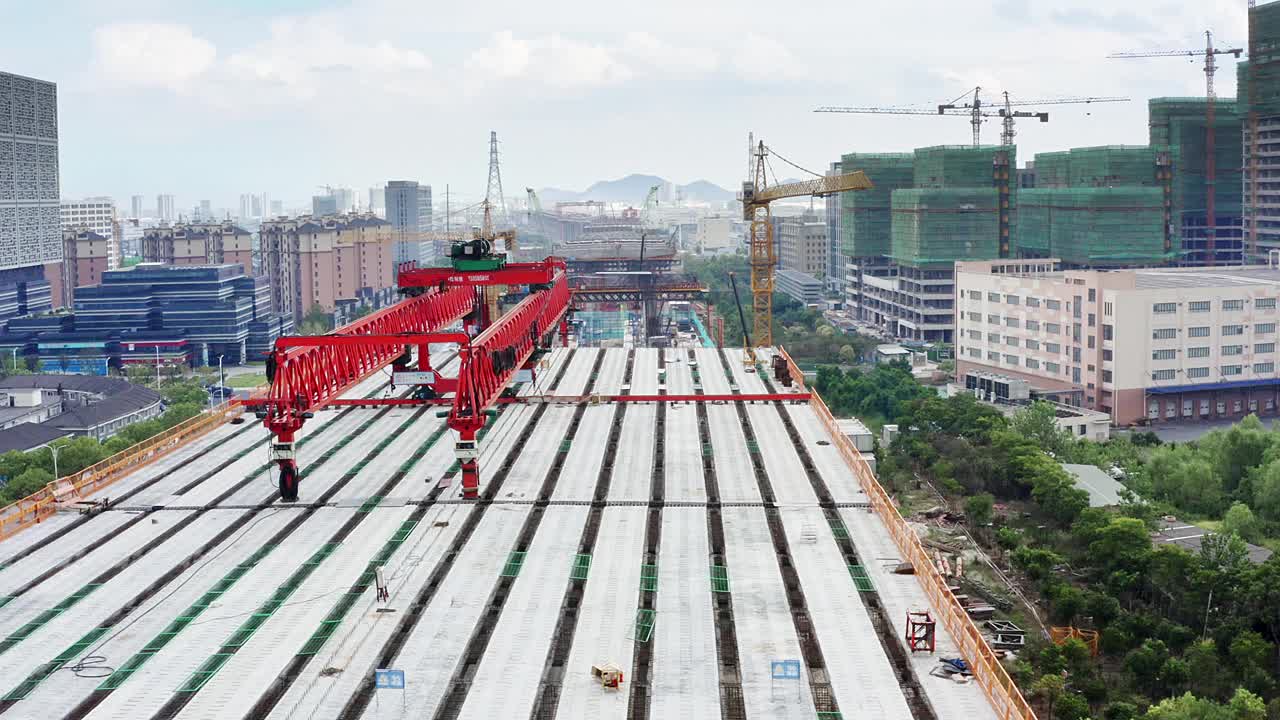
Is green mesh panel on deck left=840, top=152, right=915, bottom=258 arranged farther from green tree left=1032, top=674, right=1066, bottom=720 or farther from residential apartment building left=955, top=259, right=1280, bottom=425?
green tree left=1032, top=674, right=1066, bottom=720

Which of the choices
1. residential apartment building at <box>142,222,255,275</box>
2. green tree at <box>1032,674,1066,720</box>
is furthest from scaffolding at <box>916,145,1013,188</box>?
green tree at <box>1032,674,1066,720</box>

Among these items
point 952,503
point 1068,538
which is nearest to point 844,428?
point 952,503

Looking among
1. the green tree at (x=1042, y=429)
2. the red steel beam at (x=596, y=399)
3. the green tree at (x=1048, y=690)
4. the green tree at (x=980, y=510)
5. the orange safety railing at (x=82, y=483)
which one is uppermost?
the red steel beam at (x=596, y=399)

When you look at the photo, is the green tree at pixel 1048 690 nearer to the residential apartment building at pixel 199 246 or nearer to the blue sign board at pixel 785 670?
the blue sign board at pixel 785 670

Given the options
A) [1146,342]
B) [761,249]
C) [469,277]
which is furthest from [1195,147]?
[469,277]

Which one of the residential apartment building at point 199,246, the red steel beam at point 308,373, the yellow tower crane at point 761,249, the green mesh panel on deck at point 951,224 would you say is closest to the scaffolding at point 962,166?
the green mesh panel on deck at point 951,224
